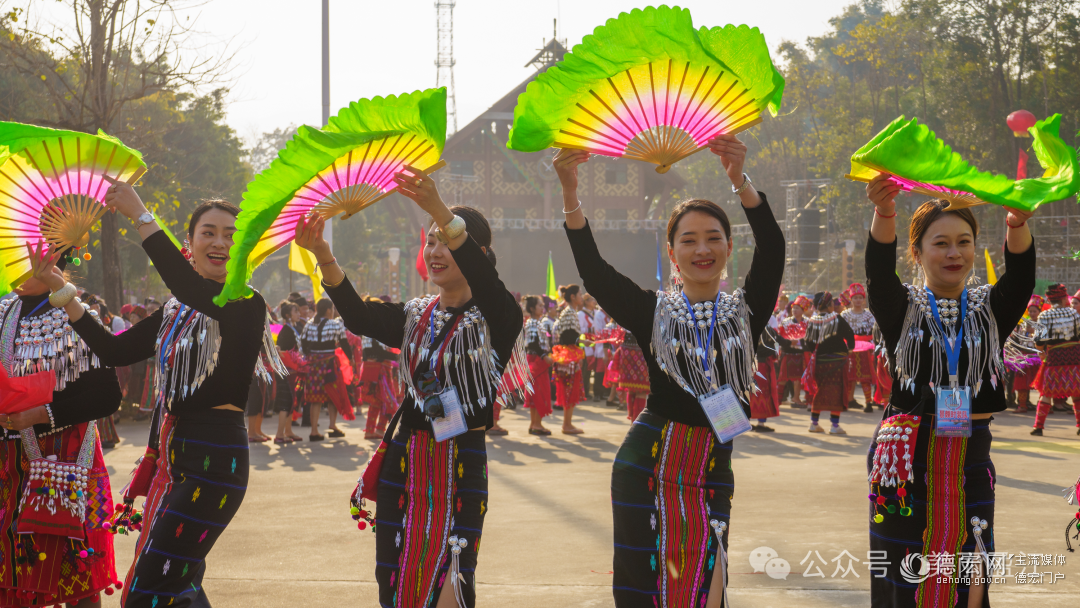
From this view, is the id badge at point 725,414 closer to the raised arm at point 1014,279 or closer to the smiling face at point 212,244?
the raised arm at point 1014,279

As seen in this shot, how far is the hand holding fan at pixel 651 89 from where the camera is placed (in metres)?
2.46

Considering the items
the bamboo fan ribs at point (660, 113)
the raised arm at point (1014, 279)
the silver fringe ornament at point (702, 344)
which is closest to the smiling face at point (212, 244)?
the bamboo fan ribs at point (660, 113)

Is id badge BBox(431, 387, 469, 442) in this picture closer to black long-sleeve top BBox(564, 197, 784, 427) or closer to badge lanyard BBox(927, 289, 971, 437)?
black long-sleeve top BBox(564, 197, 784, 427)

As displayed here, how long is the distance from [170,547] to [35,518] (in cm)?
104

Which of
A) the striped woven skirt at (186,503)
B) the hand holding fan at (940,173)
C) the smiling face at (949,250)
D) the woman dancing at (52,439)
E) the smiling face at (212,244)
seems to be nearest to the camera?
the hand holding fan at (940,173)

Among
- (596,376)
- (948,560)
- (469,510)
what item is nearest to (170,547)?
(469,510)

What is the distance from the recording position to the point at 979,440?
3.12 metres

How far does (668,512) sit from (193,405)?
174 centimetres

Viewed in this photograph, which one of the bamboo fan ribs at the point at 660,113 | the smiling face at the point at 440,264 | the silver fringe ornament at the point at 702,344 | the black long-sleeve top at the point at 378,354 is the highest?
the bamboo fan ribs at the point at 660,113

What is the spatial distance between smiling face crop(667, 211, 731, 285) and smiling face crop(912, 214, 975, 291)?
0.82 meters

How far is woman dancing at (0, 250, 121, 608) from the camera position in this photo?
3660 millimetres

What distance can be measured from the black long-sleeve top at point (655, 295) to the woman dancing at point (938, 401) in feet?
1.29

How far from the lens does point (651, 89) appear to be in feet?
8.50

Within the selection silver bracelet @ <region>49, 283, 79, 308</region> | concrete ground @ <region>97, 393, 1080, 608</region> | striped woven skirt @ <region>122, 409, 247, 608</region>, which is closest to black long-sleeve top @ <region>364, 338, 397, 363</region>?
concrete ground @ <region>97, 393, 1080, 608</region>
